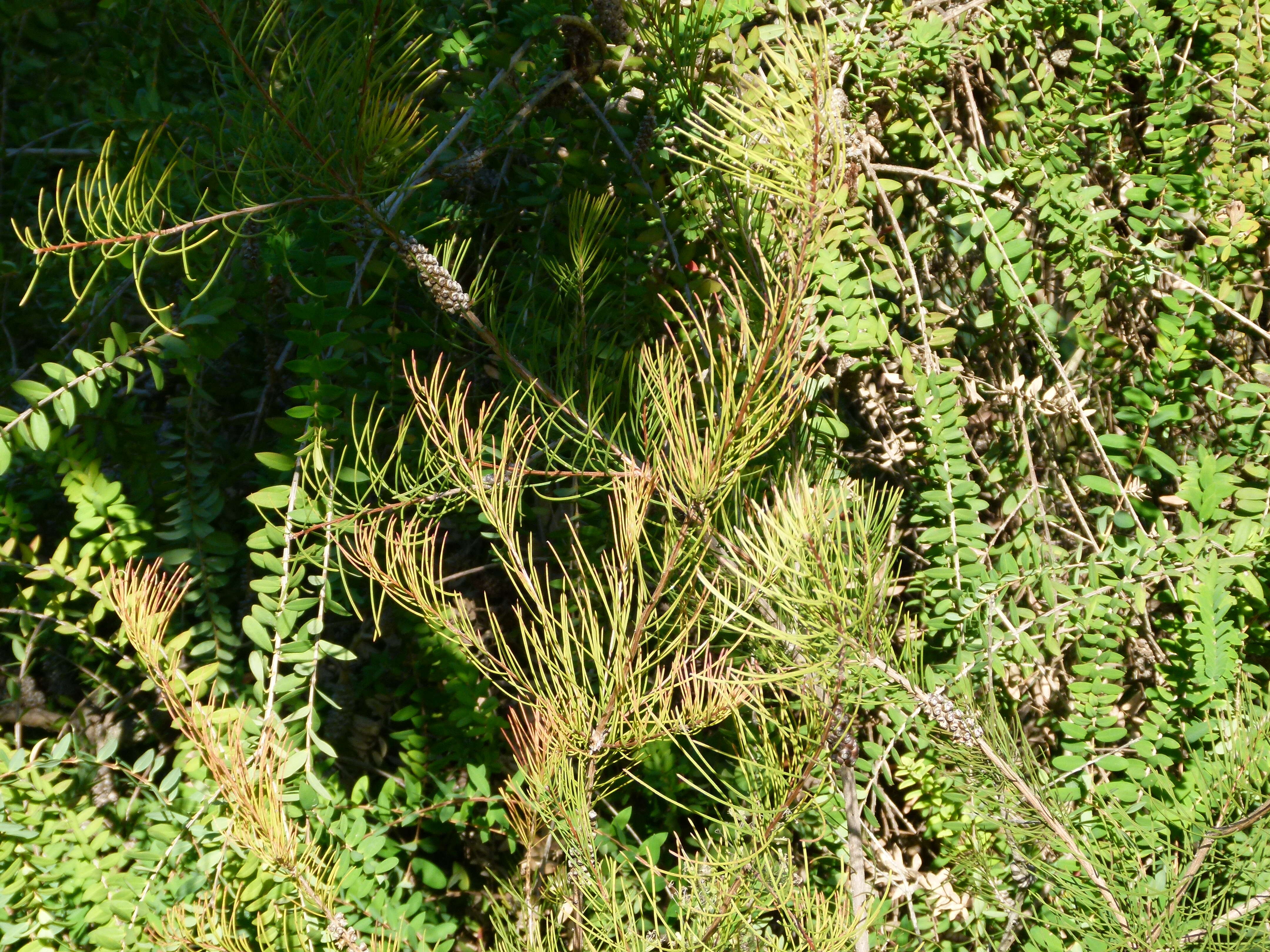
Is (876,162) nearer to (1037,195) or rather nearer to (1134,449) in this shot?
(1037,195)

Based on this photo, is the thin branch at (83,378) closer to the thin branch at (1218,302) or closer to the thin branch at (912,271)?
the thin branch at (912,271)

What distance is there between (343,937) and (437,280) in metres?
0.58

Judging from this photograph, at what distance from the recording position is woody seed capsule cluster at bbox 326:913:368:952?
0.79 m

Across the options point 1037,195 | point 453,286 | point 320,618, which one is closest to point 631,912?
point 320,618

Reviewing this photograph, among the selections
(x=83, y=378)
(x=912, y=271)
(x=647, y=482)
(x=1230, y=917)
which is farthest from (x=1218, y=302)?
(x=83, y=378)

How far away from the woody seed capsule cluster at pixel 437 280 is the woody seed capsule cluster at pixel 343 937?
21.4 inches

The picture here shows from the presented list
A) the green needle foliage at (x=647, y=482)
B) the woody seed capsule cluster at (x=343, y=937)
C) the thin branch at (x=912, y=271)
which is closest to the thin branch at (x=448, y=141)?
the green needle foliage at (x=647, y=482)

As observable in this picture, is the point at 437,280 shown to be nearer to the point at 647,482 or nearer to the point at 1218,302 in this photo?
the point at 647,482

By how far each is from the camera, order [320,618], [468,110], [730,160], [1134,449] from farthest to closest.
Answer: [1134,449] < [468,110] < [320,618] < [730,160]

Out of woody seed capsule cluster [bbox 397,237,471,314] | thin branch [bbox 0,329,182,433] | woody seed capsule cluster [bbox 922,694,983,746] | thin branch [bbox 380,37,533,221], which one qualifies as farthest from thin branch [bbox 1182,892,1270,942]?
thin branch [bbox 0,329,182,433]

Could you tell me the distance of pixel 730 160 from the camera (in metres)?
0.77

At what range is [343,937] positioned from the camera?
80 cm

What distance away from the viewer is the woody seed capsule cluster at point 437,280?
84cm

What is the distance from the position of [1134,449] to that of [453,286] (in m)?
0.91
